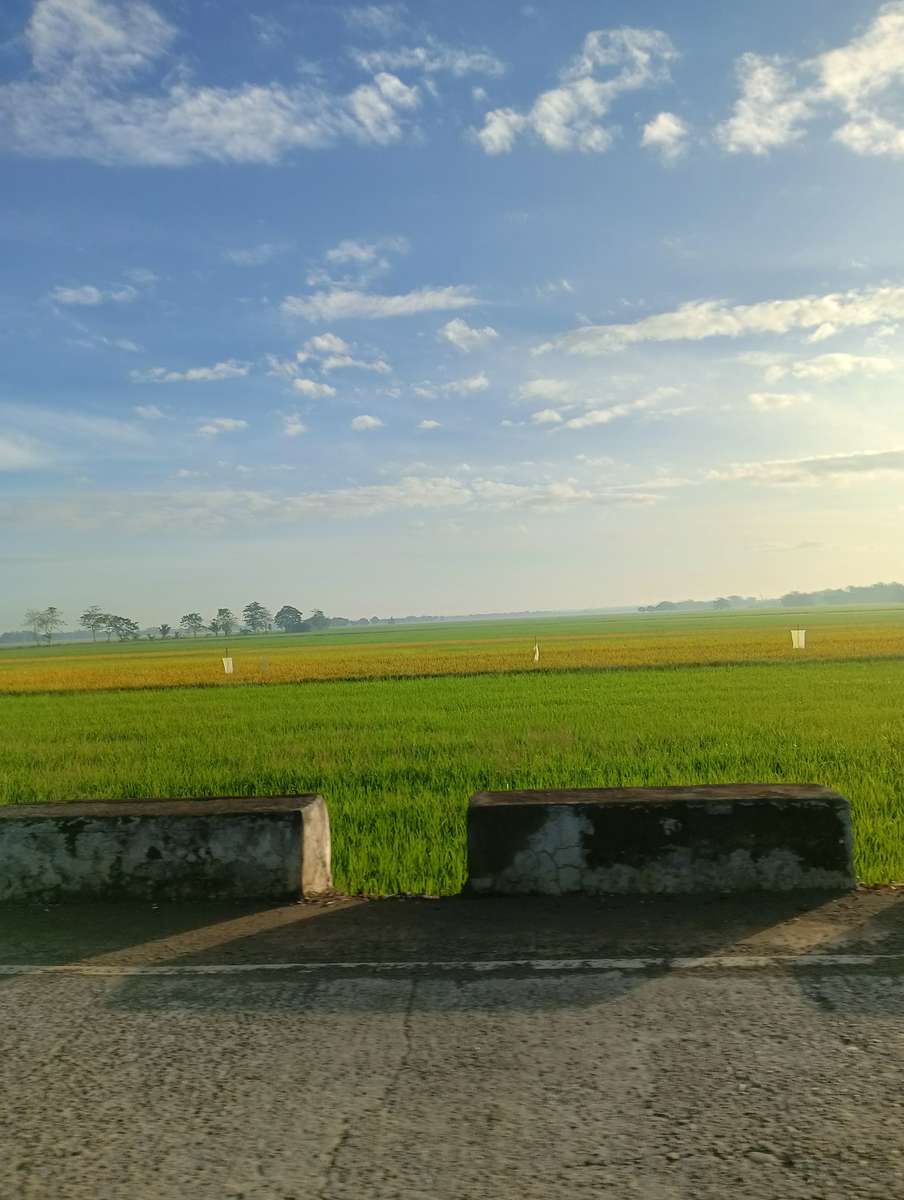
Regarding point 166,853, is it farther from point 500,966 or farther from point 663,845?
point 663,845

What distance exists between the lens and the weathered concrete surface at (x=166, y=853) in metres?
5.36

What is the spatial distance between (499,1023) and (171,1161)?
48.0 inches

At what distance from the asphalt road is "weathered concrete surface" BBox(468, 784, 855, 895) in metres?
0.34

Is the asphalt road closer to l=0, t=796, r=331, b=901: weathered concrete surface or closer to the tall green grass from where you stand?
l=0, t=796, r=331, b=901: weathered concrete surface

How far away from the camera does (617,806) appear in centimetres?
529

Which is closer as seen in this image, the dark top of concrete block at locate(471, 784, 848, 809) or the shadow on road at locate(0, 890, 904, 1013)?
the shadow on road at locate(0, 890, 904, 1013)

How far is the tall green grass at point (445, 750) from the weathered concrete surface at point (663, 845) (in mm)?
938

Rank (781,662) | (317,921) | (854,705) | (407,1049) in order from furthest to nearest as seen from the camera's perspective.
Result: (781,662)
(854,705)
(317,921)
(407,1049)

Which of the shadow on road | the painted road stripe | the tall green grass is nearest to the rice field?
the tall green grass

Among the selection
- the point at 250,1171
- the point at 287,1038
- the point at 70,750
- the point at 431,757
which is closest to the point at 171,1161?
the point at 250,1171

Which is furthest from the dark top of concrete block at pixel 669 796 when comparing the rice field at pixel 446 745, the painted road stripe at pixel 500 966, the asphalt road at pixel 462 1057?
the painted road stripe at pixel 500 966

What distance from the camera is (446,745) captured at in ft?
49.2

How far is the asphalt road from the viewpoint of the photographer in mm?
2549

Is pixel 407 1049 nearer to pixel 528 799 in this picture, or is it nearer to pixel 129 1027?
pixel 129 1027
